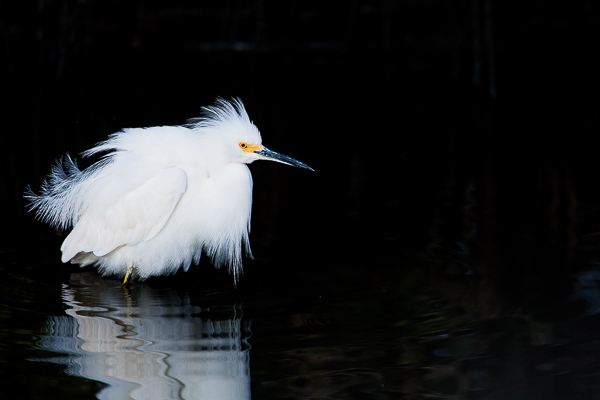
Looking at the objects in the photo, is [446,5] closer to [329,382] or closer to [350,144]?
[350,144]

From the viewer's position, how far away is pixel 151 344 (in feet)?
11.4

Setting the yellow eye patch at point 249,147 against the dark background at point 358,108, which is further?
the dark background at point 358,108

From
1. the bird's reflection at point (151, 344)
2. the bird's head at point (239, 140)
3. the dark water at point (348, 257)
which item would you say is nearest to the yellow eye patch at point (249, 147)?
the bird's head at point (239, 140)

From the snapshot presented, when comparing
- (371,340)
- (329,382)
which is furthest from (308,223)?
(329,382)

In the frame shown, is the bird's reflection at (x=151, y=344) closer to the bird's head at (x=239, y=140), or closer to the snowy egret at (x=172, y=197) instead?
the snowy egret at (x=172, y=197)

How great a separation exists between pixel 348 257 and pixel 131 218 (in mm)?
1405

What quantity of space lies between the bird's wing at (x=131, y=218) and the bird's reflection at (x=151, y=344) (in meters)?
0.28

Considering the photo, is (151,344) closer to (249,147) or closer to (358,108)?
(249,147)

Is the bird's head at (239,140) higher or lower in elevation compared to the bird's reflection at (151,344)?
higher

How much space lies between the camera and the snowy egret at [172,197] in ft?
13.7

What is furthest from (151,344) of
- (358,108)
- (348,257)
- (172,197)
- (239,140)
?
(358,108)

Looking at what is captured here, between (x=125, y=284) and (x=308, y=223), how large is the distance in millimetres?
1649

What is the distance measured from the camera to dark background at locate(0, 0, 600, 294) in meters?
5.48

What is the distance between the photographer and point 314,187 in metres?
6.79
